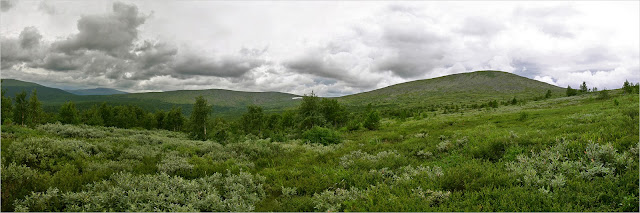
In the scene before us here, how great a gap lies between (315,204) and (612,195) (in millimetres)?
6935

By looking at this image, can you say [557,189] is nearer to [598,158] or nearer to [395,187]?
[598,158]

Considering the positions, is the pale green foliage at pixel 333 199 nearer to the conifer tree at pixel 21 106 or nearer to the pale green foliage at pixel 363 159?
the pale green foliage at pixel 363 159

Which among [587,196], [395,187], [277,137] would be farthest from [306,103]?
[587,196]

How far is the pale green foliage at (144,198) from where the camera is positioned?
594 centimetres

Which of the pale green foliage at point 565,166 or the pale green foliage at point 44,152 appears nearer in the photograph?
the pale green foliage at point 565,166

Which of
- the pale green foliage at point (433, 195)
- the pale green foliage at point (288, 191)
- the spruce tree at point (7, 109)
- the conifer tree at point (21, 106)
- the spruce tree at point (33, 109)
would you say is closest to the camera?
the pale green foliage at point (433, 195)

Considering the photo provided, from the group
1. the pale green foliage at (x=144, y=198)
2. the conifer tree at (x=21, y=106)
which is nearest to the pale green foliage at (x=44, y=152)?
the pale green foliage at (x=144, y=198)

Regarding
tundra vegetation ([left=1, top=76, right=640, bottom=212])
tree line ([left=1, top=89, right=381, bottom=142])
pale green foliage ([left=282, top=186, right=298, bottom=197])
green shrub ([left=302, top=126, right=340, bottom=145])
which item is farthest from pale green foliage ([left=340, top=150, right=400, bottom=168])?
tree line ([left=1, top=89, right=381, bottom=142])

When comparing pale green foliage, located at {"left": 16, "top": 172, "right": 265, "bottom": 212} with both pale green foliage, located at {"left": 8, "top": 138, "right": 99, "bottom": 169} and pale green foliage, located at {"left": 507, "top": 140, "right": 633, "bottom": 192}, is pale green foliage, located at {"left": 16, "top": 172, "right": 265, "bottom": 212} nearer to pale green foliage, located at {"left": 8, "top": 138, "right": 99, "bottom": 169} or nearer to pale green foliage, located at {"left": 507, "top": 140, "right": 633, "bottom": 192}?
pale green foliage, located at {"left": 8, "top": 138, "right": 99, "bottom": 169}

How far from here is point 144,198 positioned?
6410 mm

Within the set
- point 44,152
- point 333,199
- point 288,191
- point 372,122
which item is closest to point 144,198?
point 288,191

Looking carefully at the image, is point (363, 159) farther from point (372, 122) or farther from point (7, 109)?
point (7, 109)

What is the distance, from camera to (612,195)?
18.1ft

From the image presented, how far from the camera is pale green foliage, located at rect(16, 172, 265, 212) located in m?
5.94
